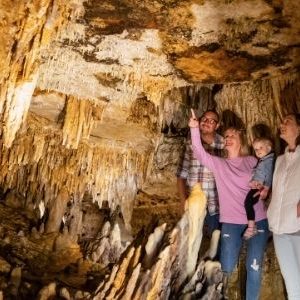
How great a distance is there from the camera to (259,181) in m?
3.41

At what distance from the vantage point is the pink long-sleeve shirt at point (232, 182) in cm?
357

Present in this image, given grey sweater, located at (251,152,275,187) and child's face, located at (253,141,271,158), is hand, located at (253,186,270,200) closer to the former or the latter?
grey sweater, located at (251,152,275,187)

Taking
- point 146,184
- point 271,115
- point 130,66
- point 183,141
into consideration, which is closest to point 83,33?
point 130,66

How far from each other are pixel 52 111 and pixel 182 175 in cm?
276

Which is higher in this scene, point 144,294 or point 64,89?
point 64,89

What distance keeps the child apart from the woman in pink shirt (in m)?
0.10

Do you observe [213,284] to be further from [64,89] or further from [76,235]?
[76,235]

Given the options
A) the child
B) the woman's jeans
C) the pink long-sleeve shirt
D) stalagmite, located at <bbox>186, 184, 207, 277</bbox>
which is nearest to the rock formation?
stalagmite, located at <bbox>186, 184, 207, 277</bbox>

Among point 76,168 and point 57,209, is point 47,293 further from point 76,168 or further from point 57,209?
point 57,209

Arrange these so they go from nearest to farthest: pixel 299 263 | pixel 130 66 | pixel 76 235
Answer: pixel 299 263
pixel 130 66
pixel 76 235

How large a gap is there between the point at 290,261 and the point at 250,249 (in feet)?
1.66

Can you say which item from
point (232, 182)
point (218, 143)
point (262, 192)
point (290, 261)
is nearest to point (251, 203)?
point (262, 192)

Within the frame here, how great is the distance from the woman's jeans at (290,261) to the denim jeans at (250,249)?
0.38m

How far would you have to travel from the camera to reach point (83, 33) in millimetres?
4062
